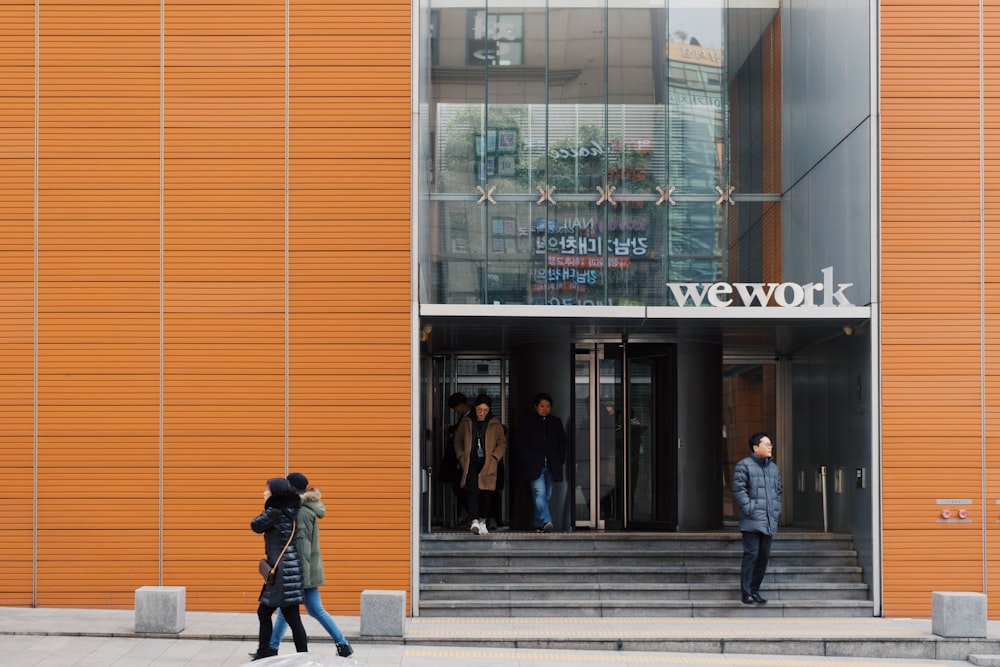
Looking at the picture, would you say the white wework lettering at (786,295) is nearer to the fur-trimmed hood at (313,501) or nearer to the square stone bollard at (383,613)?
the square stone bollard at (383,613)

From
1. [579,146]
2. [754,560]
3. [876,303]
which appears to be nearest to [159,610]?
[754,560]

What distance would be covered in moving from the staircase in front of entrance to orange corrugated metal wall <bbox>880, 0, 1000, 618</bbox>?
830 mm

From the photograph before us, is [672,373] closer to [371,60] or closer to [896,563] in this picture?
[896,563]

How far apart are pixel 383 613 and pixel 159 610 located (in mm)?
2178

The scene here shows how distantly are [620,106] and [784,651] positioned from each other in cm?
684

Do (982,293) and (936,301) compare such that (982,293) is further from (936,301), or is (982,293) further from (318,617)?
(318,617)

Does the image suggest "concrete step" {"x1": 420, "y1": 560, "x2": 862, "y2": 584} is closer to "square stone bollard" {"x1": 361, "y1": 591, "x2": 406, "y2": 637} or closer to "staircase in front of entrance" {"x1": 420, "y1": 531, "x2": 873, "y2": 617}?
"staircase in front of entrance" {"x1": 420, "y1": 531, "x2": 873, "y2": 617}

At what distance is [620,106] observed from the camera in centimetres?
1550

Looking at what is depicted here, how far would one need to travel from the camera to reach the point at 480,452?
1638 centimetres

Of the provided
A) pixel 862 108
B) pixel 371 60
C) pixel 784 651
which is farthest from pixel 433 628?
pixel 862 108

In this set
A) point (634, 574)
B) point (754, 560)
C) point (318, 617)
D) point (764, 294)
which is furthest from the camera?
point (764, 294)

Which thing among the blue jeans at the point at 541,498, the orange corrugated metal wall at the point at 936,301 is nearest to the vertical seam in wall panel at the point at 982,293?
the orange corrugated metal wall at the point at 936,301

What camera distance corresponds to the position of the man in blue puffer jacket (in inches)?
533

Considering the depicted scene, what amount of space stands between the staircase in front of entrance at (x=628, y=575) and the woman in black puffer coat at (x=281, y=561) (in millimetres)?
3369
